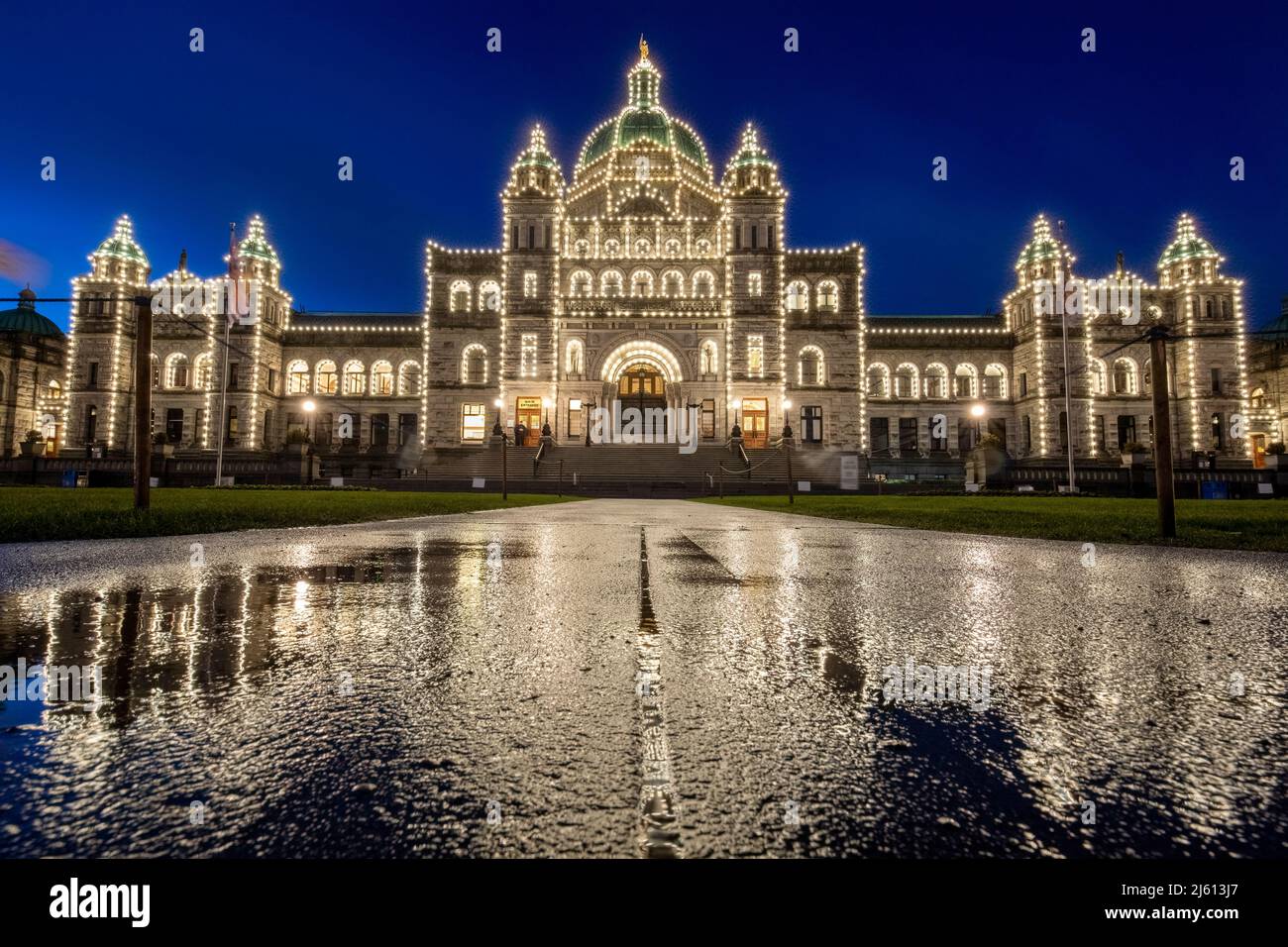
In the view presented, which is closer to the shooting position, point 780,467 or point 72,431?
point 780,467

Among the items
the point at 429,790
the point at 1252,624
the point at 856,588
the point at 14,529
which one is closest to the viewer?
the point at 429,790

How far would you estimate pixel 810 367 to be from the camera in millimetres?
40469

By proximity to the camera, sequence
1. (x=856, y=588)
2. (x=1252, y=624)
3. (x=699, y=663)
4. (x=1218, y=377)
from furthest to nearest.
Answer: (x=1218, y=377), (x=856, y=588), (x=1252, y=624), (x=699, y=663)

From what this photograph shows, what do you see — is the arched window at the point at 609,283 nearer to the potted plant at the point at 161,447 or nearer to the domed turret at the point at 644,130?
the domed turret at the point at 644,130

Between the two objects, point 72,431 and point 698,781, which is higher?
point 72,431

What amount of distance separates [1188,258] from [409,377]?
54.0 metres

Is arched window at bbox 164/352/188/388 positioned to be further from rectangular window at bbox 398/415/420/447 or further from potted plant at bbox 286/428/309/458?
potted plant at bbox 286/428/309/458

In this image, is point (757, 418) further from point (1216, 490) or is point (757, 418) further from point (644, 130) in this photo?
point (644, 130)

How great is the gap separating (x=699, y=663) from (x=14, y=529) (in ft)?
23.8

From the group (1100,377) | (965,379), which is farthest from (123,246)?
(1100,377)
